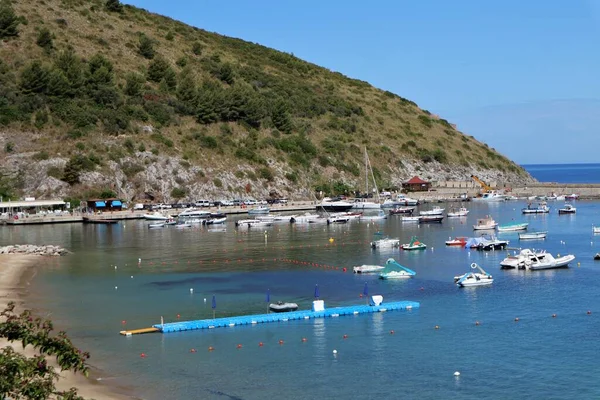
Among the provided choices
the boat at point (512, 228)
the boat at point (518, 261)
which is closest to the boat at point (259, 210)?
the boat at point (512, 228)

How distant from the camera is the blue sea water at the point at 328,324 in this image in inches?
1344

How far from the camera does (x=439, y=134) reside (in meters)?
190

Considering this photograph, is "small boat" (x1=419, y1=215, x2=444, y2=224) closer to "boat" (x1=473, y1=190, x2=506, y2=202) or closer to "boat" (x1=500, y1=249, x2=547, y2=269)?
"boat" (x1=500, y1=249, x2=547, y2=269)

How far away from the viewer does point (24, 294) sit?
54.6 metres

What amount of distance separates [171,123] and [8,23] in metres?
36.9

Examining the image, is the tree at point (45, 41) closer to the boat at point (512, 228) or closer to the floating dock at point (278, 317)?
the boat at point (512, 228)

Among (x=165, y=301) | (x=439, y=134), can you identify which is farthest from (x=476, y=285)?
(x=439, y=134)

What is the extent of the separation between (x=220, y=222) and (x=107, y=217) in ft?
55.5

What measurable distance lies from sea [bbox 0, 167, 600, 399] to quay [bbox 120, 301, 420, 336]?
26.7 inches

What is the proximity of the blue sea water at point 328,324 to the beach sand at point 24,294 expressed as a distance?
3.66ft

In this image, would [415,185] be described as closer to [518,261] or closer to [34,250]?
[518,261]

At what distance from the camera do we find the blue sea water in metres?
34.1

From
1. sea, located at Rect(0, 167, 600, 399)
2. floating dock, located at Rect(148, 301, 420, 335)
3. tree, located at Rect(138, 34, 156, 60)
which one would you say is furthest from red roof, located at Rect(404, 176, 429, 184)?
floating dock, located at Rect(148, 301, 420, 335)

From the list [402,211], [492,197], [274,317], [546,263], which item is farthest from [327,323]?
[492,197]
